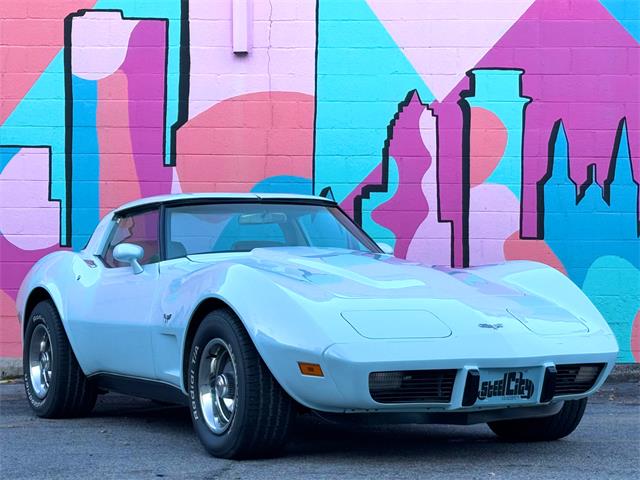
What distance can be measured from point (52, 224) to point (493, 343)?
5.45 meters

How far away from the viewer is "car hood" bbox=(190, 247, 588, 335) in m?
4.99

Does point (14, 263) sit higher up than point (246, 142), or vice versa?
point (246, 142)

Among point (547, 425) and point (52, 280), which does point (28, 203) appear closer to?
point (52, 280)

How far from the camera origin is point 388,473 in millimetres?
4625

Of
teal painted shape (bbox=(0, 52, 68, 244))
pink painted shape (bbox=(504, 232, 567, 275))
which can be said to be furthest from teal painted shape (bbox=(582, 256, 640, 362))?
teal painted shape (bbox=(0, 52, 68, 244))

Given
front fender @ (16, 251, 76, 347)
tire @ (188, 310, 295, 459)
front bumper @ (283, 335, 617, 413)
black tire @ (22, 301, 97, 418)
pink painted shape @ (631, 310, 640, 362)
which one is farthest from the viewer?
pink painted shape @ (631, 310, 640, 362)

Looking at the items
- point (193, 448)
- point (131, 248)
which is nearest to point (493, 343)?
point (193, 448)

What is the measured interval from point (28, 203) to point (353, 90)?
110 inches

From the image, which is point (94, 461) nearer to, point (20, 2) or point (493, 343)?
point (493, 343)

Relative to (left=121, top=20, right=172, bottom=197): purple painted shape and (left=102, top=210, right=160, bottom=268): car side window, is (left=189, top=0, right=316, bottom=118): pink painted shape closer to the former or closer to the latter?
(left=121, top=20, right=172, bottom=197): purple painted shape

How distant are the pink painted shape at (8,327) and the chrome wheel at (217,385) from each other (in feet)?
14.9

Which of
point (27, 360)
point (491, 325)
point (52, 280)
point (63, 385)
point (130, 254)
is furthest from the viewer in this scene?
point (27, 360)

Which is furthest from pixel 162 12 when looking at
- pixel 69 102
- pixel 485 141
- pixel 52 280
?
pixel 52 280

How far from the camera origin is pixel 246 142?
9453 mm
